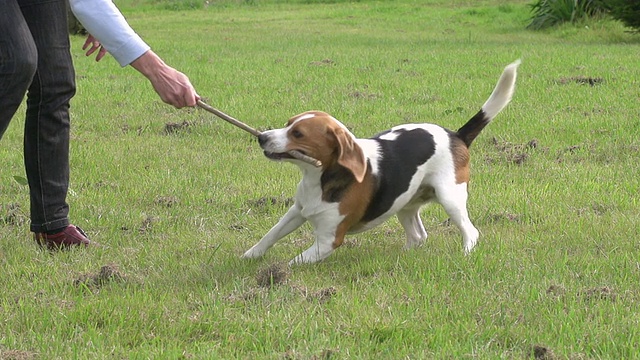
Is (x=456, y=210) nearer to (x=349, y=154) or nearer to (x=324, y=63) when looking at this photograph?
(x=349, y=154)

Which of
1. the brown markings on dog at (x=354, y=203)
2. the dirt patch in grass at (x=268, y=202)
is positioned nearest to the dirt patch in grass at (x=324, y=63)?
the dirt patch in grass at (x=268, y=202)

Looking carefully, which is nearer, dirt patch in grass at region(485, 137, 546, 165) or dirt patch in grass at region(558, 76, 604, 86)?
dirt patch in grass at region(485, 137, 546, 165)

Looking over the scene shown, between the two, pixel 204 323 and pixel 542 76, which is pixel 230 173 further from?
pixel 542 76

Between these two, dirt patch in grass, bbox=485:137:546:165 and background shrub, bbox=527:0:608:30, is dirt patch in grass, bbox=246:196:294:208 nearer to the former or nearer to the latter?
dirt patch in grass, bbox=485:137:546:165

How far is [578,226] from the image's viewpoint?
210 inches

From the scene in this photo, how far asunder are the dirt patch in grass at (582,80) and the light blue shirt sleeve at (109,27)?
782cm

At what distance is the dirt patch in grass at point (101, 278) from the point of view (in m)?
4.27

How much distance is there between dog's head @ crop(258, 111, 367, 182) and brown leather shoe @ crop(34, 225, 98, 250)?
1194 millimetres

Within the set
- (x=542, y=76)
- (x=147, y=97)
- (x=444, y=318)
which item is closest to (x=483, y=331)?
(x=444, y=318)

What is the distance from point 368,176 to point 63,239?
1.63m

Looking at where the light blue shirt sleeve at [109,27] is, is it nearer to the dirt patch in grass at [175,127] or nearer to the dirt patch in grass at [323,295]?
the dirt patch in grass at [323,295]

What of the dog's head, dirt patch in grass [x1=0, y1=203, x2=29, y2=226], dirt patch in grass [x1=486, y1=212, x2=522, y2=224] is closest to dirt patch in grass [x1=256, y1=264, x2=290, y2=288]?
the dog's head

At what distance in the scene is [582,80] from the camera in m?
11.0

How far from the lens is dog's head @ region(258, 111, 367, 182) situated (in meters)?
4.48
